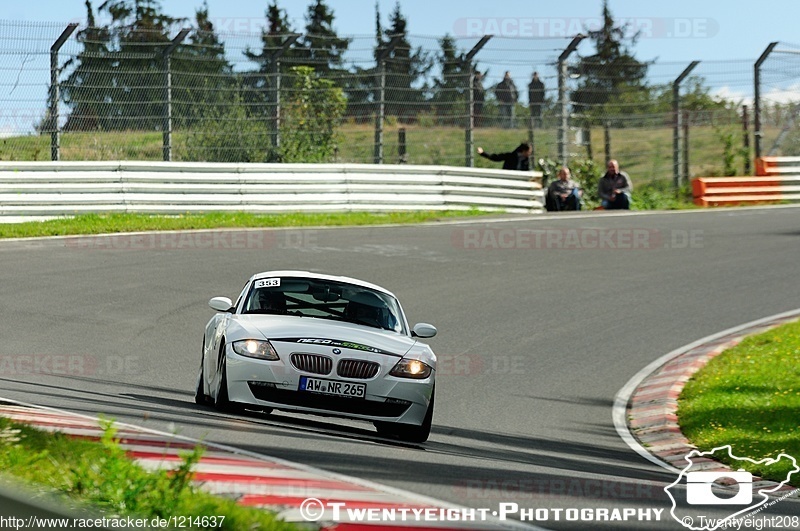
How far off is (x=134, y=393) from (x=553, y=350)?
5621 mm

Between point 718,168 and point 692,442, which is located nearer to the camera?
point 692,442

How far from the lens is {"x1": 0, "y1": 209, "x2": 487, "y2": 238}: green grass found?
21.0 m

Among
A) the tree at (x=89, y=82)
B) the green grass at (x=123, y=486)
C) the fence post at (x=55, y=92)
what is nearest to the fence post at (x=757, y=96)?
the tree at (x=89, y=82)

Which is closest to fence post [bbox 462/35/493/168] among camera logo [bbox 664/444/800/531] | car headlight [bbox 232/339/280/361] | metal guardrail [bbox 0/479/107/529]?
camera logo [bbox 664/444/800/531]

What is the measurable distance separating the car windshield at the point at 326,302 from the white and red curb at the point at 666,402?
2344 mm

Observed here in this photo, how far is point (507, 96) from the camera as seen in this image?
27.9m

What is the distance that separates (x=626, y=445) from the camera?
10555mm

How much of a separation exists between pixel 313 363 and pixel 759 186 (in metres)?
24.1

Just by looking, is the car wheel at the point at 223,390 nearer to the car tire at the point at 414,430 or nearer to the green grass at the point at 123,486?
the car tire at the point at 414,430

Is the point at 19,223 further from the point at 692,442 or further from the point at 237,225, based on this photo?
the point at 692,442

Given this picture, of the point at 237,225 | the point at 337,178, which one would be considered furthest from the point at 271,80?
the point at 237,225

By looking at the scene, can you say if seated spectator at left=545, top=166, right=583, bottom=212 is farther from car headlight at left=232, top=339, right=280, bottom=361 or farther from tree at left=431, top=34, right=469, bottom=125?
car headlight at left=232, top=339, right=280, bottom=361

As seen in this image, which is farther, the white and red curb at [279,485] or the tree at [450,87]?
the tree at [450,87]
